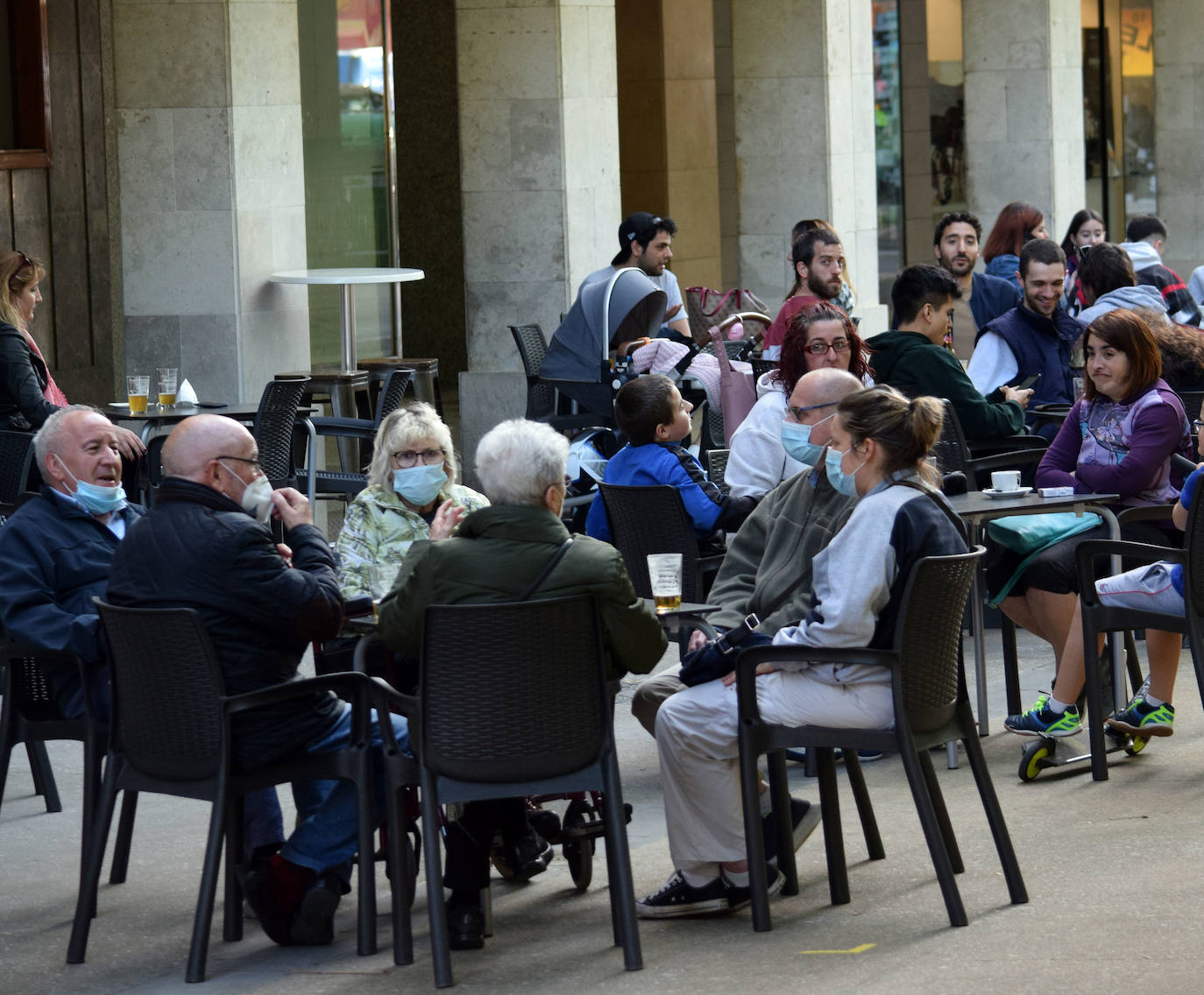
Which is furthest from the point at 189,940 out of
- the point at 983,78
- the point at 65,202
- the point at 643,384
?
the point at 983,78

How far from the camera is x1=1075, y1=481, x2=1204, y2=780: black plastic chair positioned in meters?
6.00

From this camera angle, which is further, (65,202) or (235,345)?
(65,202)

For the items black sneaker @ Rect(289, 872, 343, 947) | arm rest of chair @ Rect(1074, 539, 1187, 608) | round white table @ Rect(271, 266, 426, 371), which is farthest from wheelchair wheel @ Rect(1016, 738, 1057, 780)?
round white table @ Rect(271, 266, 426, 371)

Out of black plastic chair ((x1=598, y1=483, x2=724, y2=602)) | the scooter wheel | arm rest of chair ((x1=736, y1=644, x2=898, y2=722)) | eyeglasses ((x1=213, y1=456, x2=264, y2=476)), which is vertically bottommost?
the scooter wheel

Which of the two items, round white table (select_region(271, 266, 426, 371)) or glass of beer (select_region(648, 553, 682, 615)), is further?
round white table (select_region(271, 266, 426, 371))

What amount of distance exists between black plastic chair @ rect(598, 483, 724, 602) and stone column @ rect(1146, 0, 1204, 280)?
19.2 meters

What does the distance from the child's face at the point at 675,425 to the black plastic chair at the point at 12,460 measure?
249cm

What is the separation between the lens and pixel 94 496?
18.5 ft

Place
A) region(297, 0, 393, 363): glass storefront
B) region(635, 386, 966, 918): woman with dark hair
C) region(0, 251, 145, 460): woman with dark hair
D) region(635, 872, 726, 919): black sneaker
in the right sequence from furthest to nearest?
region(297, 0, 393, 363): glass storefront → region(0, 251, 145, 460): woman with dark hair → region(635, 872, 726, 919): black sneaker → region(635, 386, 966, 918): woman with dark hair

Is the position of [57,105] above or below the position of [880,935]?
above

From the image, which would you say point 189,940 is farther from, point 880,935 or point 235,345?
point 235,345

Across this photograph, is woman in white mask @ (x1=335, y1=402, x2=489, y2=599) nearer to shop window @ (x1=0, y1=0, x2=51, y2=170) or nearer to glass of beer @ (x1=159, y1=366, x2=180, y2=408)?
glass of beer @ (x1=159, y1=366, x2=180, y2=408)

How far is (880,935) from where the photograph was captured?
15.6ft

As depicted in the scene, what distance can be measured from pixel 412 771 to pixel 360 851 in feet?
0.71
